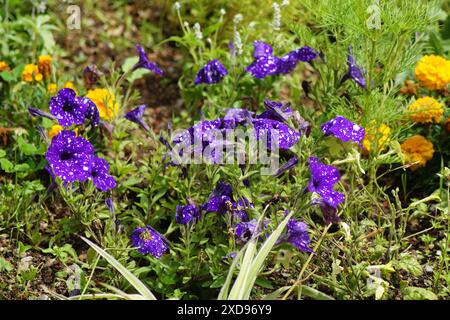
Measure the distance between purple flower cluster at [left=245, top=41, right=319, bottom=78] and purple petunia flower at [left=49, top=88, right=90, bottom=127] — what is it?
901 millimetres

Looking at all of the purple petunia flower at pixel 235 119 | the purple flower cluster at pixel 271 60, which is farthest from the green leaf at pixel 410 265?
the purple flower cluster at pixel 271 60

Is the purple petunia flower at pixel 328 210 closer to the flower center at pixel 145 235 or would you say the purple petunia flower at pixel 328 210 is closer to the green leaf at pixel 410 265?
the green leaf at pixel 410 265

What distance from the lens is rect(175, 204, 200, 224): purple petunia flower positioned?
2.87m

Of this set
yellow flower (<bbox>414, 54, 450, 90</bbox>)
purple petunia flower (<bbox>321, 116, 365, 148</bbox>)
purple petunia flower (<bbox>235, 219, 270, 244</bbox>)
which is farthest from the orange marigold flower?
purple petunia flower (<bbox>235, 219, 270, 244</bbox>)

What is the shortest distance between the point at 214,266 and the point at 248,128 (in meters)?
0.57

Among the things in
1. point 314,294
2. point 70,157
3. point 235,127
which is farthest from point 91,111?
point 314,294

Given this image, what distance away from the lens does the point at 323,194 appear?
103 inches

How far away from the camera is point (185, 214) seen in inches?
113

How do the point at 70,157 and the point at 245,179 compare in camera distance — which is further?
the point at 245,179

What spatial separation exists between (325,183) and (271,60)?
3.50 ft

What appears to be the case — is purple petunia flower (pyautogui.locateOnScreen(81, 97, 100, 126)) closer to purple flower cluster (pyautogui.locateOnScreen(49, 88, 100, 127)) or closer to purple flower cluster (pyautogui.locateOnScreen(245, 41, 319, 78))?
purple flower cluster (pyautogui.locateOnScreen(49, 88, 100, 127))

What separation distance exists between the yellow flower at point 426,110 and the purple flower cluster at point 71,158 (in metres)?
1.49

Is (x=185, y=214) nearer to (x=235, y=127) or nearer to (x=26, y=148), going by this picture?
(x=235, y=127)
